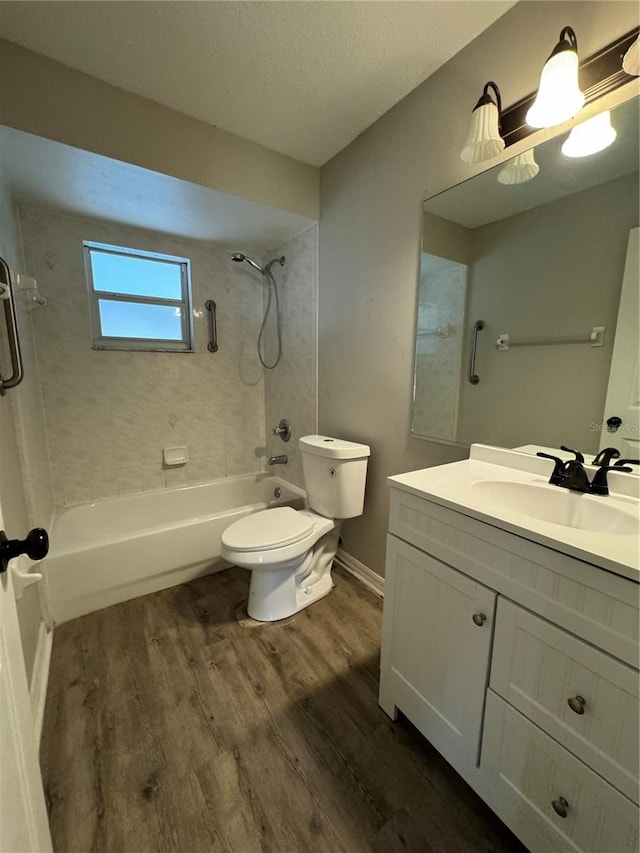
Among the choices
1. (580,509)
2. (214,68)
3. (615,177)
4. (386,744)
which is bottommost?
(386,744)

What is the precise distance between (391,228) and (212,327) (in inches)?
56.3

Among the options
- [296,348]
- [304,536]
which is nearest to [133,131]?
[296,348]

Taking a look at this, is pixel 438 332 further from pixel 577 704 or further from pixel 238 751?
pixel 238 751

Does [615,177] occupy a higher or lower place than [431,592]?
higher

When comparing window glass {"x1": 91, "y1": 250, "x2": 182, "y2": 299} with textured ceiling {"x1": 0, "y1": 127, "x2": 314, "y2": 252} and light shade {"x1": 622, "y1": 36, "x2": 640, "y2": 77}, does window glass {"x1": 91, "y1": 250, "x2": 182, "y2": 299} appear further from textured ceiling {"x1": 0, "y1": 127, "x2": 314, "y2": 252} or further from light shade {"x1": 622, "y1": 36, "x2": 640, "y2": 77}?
light shade {"x1": 622, "y1": 36, "x2": 640, "y2": 77}

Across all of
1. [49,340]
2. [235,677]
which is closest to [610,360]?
[235,677]

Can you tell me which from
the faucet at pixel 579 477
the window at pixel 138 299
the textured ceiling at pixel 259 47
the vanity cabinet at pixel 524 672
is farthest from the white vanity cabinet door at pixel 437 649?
the window at pixel 138 299

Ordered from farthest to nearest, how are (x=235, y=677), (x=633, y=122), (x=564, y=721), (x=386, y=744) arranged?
(x=235, y=677), (x=386, y=744), (x=633, y=122), (x=564, y=721)

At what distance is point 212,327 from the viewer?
8.06ft

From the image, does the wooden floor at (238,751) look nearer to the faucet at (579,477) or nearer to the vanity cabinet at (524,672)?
the vanity cabinet at (524,672)

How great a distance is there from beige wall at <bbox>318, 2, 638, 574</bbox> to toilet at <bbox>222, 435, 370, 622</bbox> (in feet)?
0.56

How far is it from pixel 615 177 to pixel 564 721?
4.56 ft

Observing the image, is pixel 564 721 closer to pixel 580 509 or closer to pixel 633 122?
pixel 580 509

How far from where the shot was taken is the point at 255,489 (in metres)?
2.66
